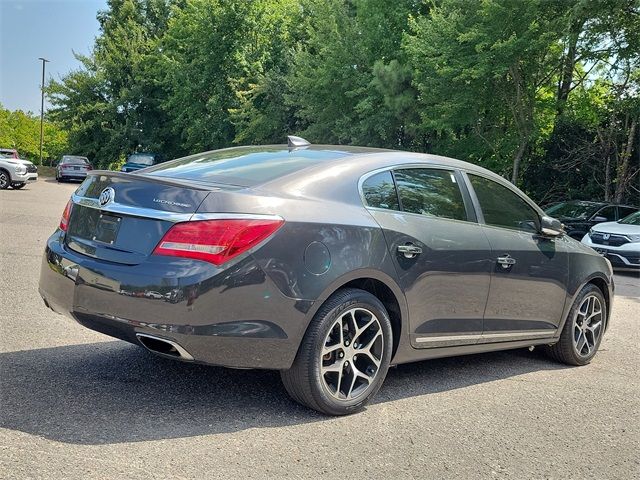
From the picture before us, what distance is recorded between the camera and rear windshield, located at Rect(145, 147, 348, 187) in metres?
3.92

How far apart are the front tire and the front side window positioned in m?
1.36

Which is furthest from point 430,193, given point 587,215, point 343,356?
point 587,215

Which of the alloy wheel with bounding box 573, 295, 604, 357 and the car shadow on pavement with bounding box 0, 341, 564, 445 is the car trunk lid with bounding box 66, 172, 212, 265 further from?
the alloy wheel with bounding box 573, 295, 604, 357

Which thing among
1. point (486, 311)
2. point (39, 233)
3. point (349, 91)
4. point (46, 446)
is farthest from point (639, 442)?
point (349, 91)

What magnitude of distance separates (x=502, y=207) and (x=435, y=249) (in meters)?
1.03

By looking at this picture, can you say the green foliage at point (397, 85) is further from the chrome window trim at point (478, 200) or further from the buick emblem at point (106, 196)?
the buick emblem at point (106, 196)

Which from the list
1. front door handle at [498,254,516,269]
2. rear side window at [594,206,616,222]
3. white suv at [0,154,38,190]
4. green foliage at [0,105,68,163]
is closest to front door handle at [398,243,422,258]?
front door handle at [498,254,516,269]

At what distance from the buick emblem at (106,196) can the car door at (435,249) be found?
58.5 inches

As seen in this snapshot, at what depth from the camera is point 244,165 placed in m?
4.18

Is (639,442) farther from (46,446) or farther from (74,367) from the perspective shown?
(74,367)

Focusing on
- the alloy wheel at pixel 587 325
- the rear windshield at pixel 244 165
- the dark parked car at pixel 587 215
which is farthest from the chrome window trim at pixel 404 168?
the dark parked car at pixel 587 215

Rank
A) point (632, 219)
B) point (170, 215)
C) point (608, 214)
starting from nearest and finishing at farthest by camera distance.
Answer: point (170, 215)
point (632, 219)
point (608, 214)

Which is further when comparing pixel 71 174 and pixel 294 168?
pixel 71 174

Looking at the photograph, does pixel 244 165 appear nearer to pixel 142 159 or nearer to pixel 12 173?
pixel 12 173
